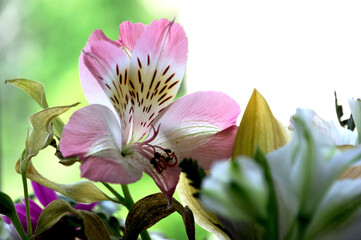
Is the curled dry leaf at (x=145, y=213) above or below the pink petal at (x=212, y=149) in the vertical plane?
below

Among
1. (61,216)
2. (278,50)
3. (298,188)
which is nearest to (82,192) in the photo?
(61,216)

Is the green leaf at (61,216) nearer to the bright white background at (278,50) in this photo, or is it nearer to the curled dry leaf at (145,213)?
the curled dry leaf at (145,213)

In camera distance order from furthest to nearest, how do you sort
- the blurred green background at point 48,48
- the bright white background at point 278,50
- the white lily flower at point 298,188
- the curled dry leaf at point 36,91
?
the blurred green background at point 48,48
the bright white background at point 278,50
the curled dry leaf at point 36,91
the white lily flower at point 298,188

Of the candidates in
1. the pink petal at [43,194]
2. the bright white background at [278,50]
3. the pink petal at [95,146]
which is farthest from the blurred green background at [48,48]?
the pink petal at [95,146]

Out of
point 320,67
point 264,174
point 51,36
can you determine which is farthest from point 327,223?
point 51,36

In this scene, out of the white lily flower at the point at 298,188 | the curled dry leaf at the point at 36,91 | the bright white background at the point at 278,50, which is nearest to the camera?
the white lily flower at the point at 298,188

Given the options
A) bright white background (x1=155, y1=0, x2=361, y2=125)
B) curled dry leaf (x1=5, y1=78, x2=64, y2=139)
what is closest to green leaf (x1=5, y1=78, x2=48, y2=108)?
curled dry leaf (x1=5, y1=78, x2=64, y2=139)

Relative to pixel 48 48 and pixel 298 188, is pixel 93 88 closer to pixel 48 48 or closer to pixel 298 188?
pixel 298 188

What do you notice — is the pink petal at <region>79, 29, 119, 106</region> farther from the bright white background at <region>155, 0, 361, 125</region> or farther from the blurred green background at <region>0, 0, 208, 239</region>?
the blurred green background at <region>0, 0, 208, 239</region>
